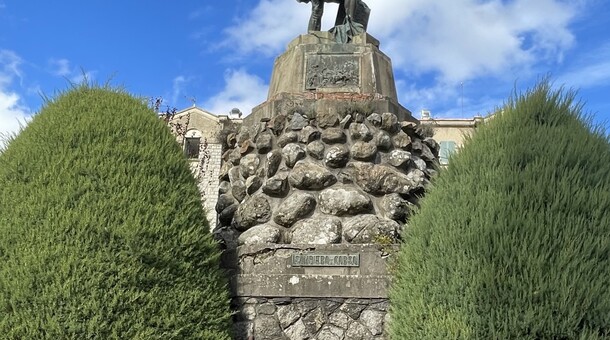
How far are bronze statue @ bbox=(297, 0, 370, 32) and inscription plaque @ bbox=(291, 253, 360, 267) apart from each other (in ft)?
11.1

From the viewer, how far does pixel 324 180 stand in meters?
6.23

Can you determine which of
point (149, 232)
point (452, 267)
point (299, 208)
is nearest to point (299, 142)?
point (299, 208)

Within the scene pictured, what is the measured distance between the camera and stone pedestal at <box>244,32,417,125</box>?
Result: 22.5ft

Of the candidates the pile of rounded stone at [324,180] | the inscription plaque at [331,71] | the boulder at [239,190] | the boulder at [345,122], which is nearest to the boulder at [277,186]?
the pile of rounded stone at [324,180]

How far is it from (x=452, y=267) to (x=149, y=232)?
223 centimetres

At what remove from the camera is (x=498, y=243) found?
4141mm

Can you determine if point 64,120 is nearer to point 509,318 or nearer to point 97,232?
point 97,232

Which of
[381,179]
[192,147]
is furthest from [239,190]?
[192,147]

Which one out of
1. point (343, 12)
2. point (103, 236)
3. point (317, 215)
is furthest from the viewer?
point (343, 12)

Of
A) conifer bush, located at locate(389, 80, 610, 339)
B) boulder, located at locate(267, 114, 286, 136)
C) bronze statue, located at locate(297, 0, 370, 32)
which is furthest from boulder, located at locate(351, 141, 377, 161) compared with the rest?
bronze statue, located at locate(297, 0, 370, 32)

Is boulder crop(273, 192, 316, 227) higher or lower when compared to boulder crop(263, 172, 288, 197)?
lower

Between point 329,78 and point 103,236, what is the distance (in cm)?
353

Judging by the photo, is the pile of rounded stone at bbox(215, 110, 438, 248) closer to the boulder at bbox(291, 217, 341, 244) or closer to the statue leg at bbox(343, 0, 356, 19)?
the boulder at bbox(291, 217, 341, 244)

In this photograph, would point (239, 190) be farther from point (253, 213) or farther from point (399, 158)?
point (399, 158)
